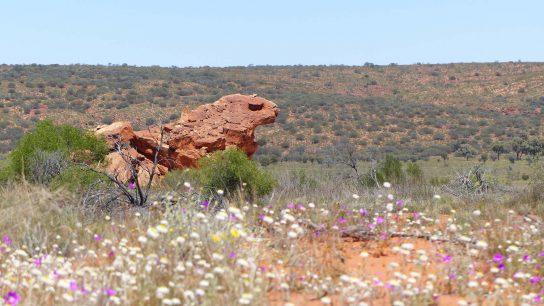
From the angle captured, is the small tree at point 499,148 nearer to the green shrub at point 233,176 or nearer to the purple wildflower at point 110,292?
the green shrub at point 233,176

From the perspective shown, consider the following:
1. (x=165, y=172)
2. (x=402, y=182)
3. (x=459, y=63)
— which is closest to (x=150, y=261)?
(x=402, y=182)

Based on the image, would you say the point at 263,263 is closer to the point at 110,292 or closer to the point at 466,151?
the point at 110,292

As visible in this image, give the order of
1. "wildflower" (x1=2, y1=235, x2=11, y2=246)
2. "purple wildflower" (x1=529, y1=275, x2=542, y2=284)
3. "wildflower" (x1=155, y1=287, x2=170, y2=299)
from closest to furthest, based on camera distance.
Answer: "wildflower" (x1=155, y1=287, x2=170, y2=299)
"purple wildflower" (x1=529, y1=275, x2=542, y2=284)
"wildflower" (x1=2, y1=235, x2=11, y2=246)

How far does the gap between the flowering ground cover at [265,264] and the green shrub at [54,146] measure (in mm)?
10378

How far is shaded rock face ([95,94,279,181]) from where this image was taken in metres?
19.8

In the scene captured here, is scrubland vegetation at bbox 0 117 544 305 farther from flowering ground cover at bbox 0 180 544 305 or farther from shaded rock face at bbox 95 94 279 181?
shaded rock face at bbox 95 94 279 181

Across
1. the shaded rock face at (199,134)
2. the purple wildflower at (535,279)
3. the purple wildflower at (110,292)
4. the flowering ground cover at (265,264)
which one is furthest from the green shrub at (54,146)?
the purple wildflower at (535,279)

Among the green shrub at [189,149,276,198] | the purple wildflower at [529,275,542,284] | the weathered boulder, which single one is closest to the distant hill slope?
the weathered boulder

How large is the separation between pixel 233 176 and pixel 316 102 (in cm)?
3580

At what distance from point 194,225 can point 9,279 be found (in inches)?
56.1

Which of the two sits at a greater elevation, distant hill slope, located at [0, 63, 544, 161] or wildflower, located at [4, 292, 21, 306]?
wildflower, located at [4, 292, 21, 306]

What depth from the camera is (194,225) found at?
509 cm

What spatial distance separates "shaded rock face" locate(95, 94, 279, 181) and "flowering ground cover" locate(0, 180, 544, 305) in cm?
1318

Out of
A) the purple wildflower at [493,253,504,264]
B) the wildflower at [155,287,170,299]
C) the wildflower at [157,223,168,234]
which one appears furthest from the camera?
the purple wildflower at [493,253,504,264]
